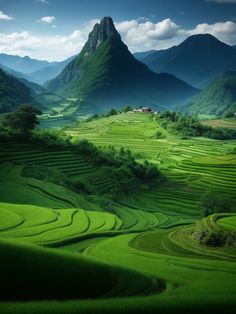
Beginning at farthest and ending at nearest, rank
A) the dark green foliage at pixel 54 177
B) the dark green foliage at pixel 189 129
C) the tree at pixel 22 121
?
the dark green foliage at pixel 189 129, the tree at pixel 22 121, the dark green foliage at pixel 54 177

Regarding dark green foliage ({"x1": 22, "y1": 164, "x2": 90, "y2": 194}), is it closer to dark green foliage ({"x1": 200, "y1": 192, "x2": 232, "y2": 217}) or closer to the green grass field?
the green grass field

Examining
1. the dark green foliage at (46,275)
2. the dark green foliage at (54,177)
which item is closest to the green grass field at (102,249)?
the dark green foliage at (46,275)

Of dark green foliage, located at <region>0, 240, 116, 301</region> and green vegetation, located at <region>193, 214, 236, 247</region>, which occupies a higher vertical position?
dark green foliage, located at <region>0, 240, 116, 301</region>

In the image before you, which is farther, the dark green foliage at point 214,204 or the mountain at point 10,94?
the mountain at point 10,94

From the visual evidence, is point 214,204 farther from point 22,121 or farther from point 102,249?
point 22,121

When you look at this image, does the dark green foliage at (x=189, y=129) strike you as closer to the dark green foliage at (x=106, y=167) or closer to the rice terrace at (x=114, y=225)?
the rice terrace at (x=114, y=225)

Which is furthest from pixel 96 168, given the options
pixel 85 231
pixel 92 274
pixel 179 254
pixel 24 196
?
pixel 92 274

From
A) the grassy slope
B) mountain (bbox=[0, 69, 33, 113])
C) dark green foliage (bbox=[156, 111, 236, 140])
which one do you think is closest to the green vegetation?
dark green foliage (bbox=[156, 111, 236, 140])

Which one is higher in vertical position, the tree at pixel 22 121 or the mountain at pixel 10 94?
the mountain at pixel 10 94
